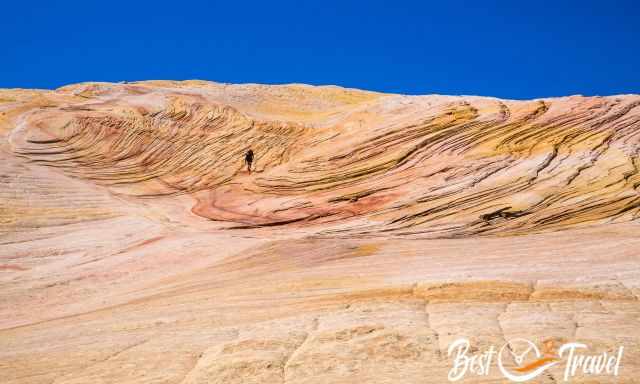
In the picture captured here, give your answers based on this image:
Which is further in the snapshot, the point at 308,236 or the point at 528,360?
the point at 308,236

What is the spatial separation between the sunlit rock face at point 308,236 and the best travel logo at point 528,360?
0.11 meters

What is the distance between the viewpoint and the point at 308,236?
59.5ft

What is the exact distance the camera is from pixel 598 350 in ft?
25.2

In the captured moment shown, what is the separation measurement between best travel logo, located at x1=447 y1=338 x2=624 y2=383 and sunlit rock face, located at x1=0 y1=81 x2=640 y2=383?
4.4 inches

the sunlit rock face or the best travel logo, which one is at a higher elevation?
the sunlit rock face

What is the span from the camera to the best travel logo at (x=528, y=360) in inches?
283

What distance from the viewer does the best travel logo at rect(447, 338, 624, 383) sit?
7.20m

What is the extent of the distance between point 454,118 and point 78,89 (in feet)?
78.6

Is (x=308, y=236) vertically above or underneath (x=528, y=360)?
above

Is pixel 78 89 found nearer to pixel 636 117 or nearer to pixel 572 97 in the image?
pixel 572 97

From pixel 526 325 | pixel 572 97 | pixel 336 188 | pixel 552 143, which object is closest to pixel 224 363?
pixel 526 325

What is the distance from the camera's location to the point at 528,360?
761 centimetres

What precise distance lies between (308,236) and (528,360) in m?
10.9

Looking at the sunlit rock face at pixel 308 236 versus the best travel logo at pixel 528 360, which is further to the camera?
the sunlit rock face at pixel 308 236
